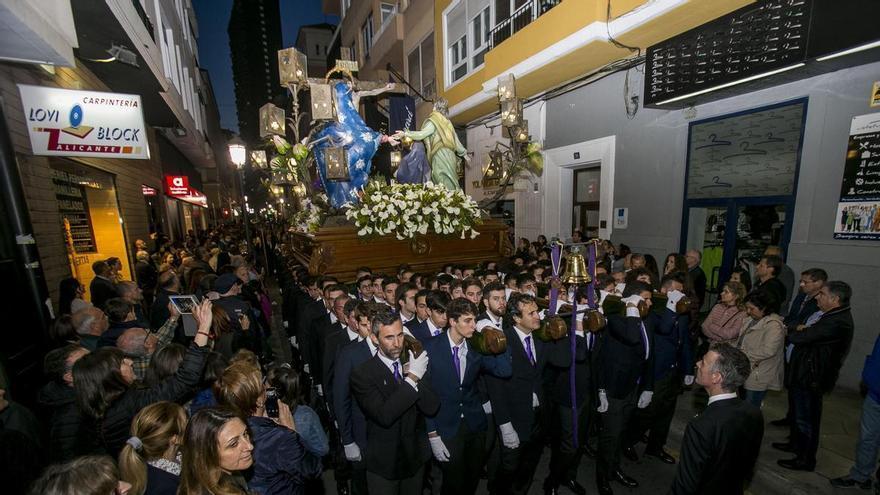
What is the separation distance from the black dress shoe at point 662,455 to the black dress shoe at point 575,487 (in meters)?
1.01

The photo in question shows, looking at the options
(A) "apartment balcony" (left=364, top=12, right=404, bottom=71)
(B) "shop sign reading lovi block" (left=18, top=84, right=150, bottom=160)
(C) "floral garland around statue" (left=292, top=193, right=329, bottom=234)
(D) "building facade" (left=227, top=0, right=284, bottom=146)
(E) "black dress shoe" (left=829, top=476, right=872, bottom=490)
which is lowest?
(E) "black dress shoe" (left=829, top=476, right=872, bottom=490)

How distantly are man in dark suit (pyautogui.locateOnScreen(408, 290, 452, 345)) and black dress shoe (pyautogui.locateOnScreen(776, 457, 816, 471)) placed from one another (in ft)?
11.8

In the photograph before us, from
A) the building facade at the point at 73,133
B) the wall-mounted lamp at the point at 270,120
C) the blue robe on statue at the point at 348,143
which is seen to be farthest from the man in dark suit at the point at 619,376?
the building facade at the point at 73,133

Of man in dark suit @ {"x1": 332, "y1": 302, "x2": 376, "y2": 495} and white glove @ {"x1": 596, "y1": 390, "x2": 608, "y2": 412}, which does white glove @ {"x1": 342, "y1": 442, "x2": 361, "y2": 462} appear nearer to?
man in dark suit @ {"x1": 332, "y1": 302, "x2": 376, "y2": 495}

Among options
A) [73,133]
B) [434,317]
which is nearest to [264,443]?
[434,317]

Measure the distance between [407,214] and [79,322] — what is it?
3.64 metres

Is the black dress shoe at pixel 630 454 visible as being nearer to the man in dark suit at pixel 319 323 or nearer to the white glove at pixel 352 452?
the white glove at pixel 352 452

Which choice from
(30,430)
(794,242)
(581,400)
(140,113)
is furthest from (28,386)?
(794,242)

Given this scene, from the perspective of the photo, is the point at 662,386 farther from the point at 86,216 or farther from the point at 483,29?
the point at 86,216

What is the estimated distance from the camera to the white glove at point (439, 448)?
2875 mm

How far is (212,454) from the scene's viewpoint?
174cm

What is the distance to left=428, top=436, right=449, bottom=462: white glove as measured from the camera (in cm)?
287

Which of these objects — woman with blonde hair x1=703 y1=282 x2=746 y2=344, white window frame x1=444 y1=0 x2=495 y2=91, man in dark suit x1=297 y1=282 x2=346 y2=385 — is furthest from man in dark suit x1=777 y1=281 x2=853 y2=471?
white window frame x1=444 y1=0 x2=495 y2=91

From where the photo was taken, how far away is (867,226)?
4.65m
